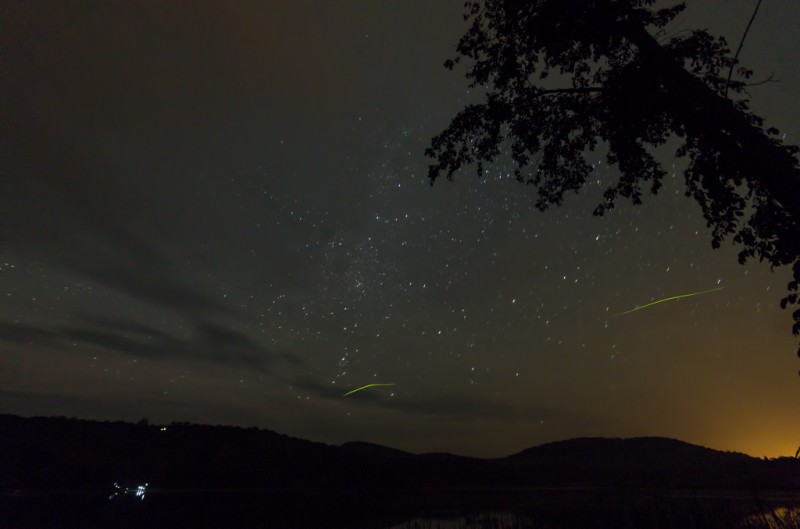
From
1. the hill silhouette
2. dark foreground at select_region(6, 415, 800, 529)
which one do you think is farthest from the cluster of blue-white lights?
the hill silhouette

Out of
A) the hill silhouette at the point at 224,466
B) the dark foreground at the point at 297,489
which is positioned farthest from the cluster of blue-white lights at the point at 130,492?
the hill silhouette at the point at 224,466

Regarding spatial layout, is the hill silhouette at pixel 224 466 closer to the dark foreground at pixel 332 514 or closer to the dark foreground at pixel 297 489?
the dark foreground at pixel 297 489

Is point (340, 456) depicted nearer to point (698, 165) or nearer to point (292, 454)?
point (292, 454)

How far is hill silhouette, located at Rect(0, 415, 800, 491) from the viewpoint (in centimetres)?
4091

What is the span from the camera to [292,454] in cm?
5991

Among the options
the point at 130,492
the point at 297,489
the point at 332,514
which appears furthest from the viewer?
the point at 297,489

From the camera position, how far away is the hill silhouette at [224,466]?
134ft

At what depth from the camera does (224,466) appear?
165 ft

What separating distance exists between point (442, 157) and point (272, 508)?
26.4 meters

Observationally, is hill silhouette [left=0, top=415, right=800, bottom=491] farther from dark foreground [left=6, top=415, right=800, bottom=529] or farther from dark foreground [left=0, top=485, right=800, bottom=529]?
dark foreground [left=0, top=485, right=800, bottom=529]

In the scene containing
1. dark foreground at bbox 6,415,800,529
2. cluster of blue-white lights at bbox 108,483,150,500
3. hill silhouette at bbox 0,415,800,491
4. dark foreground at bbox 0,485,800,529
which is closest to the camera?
dark foreground at bbox 0,485,800,529

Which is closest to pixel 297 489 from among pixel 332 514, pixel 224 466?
pixel 224 466

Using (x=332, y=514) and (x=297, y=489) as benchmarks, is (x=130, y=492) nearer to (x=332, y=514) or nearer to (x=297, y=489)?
(x=297, y=489)

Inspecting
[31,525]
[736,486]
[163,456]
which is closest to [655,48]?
[31,525]
